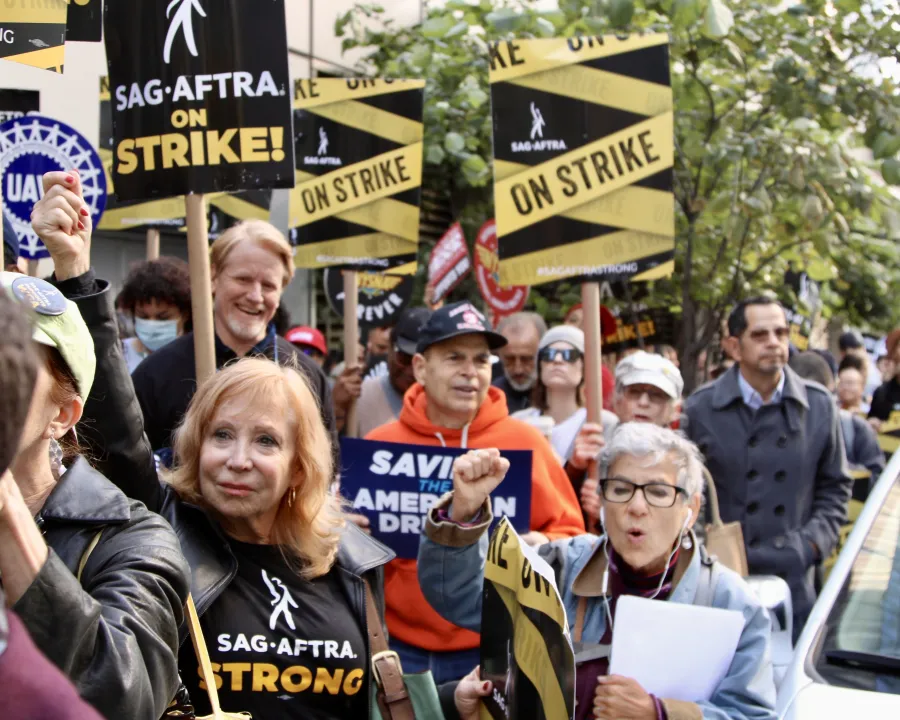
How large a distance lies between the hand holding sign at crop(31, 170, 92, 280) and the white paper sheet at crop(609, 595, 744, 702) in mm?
1491

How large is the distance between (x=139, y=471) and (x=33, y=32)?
1.35 metres

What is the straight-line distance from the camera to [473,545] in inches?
129

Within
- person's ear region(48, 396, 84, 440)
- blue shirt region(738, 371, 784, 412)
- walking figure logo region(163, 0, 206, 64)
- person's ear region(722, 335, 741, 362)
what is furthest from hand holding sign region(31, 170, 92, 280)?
person's ear region(722, 335, 741, 362)

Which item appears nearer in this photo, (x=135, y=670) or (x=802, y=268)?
(x=135, y=670)

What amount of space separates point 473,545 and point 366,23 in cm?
1311

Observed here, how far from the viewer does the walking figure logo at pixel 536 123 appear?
5555mm

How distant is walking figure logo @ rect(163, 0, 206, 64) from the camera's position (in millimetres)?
3820

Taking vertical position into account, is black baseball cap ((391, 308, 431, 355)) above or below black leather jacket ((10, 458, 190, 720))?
above

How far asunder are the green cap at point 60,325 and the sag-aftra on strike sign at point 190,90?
6.05 feet

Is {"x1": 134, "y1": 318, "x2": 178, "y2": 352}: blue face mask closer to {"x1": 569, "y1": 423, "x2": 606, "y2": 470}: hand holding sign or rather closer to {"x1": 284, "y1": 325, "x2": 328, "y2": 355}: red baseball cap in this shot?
{"x1": 569, "y1": 423, "x2": 606, "y2": 470}: hand holding sign

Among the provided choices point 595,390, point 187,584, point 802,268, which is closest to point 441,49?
point 802,268

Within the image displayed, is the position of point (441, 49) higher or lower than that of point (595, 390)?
higher

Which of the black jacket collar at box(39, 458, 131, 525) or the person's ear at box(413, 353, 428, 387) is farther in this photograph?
the person's ear at box(413, 353, 428, 387)

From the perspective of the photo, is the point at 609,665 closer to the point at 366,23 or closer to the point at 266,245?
the point at 266,245
